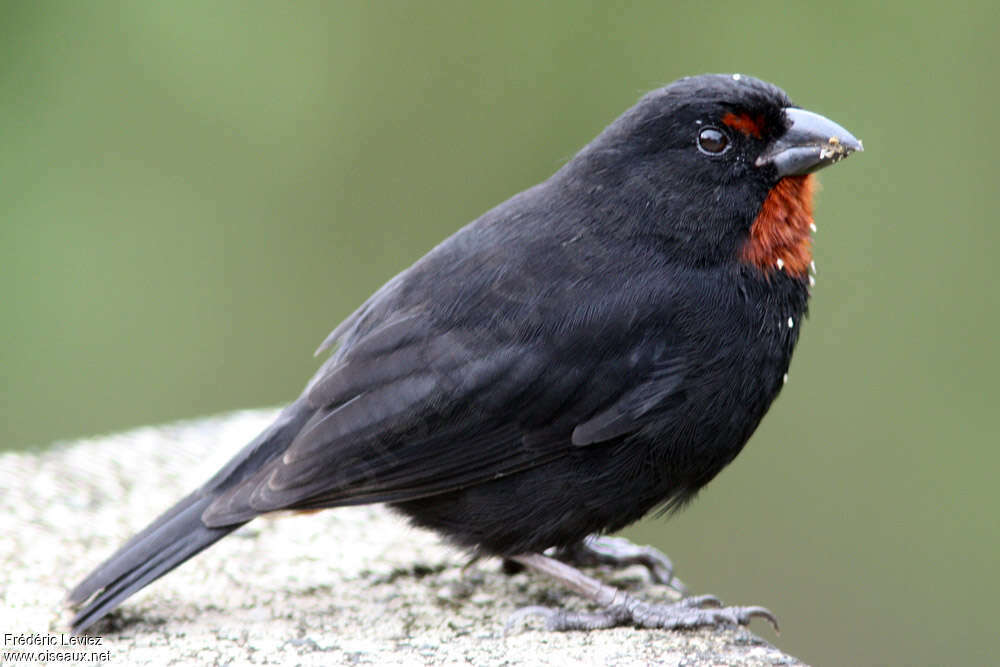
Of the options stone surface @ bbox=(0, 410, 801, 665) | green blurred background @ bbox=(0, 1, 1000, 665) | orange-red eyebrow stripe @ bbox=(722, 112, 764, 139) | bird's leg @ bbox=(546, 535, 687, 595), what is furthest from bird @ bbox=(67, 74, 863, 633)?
green blurred background @ bbox=(0, 1, 1000, 665)

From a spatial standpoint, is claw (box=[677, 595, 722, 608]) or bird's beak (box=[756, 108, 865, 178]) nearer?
claw (box=[677, 595, 722, 608])

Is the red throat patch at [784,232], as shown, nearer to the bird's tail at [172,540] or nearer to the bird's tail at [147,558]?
the bird's tail at [172,540]

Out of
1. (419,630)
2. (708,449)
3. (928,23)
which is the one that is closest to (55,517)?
(419,630)

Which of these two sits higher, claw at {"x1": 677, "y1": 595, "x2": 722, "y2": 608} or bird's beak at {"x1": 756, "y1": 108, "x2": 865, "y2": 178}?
bird's beak at {"x1": 756, "y1": 108, "x2": 865, "y2": 178}

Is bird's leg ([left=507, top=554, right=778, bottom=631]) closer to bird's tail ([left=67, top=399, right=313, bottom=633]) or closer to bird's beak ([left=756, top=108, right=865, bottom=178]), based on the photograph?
bird's tail ([left=67, top=399, right=313, bottom=633])

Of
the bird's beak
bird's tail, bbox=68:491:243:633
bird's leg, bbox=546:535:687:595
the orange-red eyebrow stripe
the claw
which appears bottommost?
the claw

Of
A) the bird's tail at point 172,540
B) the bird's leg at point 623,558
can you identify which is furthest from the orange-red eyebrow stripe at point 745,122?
the bird's tail at point 172,540
